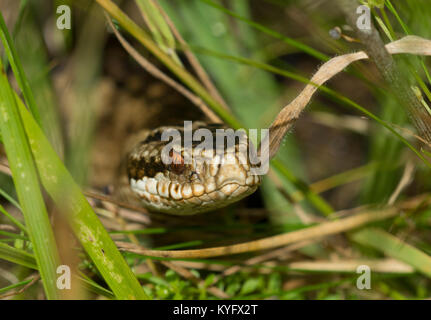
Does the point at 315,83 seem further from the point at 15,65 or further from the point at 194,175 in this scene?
the point at 15,65

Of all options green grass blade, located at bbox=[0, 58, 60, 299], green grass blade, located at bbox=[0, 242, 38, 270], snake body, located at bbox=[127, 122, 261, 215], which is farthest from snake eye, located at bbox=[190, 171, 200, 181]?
green grass blade, located at bbox=[0, 242, 38, 270]

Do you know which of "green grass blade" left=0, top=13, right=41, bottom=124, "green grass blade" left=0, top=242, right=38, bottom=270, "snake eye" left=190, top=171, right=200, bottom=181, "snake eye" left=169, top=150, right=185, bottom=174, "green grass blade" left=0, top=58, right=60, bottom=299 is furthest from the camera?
"snake eye" left=169, top=150, right=185, bottom=174

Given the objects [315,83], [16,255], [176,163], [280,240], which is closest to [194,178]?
[176,163]

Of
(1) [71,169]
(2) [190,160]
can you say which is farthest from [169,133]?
(1) [71,169]

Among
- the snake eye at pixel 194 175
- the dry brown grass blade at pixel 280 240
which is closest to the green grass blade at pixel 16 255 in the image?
the dry brown grass blade at pixel 280 240

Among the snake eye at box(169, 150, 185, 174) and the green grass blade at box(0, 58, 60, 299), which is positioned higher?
the snake eye at box(169, 150, 185, 174)

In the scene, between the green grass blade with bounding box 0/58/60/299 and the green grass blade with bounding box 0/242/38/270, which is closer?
the green grass blade with bounding box 0/58/60/299

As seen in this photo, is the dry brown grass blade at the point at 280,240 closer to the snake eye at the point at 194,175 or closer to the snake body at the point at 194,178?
the snake body at the point at 194,178

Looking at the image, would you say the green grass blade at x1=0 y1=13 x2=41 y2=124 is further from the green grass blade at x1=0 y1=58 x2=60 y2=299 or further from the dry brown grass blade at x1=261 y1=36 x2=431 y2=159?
the dry brown grass blade at x1=261 y1=36 x2=431 y2=159
